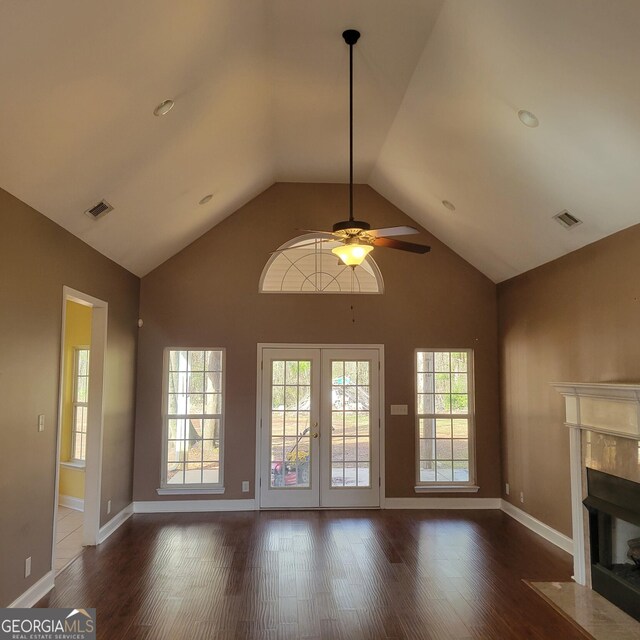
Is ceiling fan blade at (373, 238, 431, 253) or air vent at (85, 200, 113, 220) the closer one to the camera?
ceiling fan blade at (373, 238, 431, 253)

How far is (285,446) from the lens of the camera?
645cm

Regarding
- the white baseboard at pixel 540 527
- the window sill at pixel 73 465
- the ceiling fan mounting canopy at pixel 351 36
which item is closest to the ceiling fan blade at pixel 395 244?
the ceiling fan mounting canopy at pixel 351 36

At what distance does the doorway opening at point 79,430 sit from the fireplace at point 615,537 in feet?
13.7

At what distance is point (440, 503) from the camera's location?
6.43 m

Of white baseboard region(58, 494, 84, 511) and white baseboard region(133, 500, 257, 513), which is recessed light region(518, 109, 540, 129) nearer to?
white baseboard region(133, 500, 257, 513)

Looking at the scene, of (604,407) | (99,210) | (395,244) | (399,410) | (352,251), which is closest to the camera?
(352,251)

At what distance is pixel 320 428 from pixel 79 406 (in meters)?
3.04

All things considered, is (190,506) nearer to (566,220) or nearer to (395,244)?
(395,244)

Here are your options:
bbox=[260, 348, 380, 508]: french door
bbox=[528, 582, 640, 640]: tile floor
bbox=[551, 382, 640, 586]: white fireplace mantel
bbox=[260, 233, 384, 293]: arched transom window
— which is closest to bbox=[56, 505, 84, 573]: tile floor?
bbox=[260, 348, 380, 508]: french door

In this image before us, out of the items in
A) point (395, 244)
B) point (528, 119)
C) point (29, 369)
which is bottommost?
point (29, 369)

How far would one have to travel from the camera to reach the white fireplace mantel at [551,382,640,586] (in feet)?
12.0

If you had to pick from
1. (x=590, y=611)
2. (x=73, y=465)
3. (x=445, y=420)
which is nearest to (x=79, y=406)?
(x=73, y=465)

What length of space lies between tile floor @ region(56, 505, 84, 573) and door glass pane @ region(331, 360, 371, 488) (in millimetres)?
2863

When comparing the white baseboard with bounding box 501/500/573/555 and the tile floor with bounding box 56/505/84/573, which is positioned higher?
the white baseboard with bounding box 501/500/573/555
